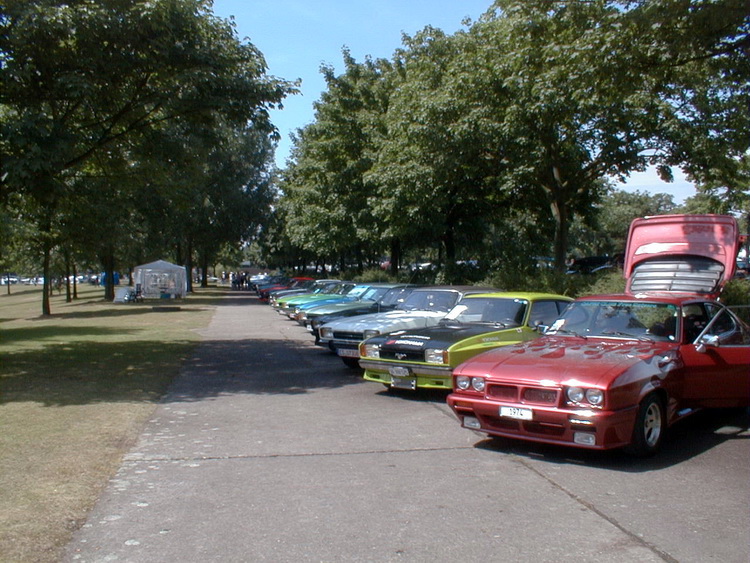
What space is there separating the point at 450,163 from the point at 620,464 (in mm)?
15505

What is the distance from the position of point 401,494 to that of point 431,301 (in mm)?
7544

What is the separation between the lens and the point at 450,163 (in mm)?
21188

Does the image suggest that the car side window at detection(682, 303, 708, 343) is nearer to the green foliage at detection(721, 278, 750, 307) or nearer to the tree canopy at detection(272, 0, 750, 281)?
the tree canopy at detection(272, 0, 750, 281)

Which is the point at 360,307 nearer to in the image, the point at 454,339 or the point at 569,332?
the point at 454,339

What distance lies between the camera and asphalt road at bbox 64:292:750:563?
4621 mm

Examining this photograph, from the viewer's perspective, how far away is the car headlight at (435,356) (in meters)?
9.35

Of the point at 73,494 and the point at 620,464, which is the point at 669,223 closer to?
the point at 620,464

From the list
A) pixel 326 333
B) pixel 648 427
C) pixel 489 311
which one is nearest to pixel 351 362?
pixel 326 333

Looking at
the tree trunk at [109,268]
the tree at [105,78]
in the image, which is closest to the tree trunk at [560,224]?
the tree at [105,78]

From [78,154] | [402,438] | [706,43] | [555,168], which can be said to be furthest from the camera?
[555,168]

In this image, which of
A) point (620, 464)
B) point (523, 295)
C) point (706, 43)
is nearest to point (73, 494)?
point (620, 464)

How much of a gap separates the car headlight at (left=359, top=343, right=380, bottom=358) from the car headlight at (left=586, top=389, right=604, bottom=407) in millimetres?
4377

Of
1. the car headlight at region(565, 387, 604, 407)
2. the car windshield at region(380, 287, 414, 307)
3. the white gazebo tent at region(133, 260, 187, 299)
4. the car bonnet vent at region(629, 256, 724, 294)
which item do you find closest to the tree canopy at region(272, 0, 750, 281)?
the car bonnet vent at region(629, 256, 724, 294)

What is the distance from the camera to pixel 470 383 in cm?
711
